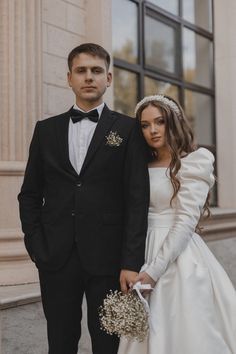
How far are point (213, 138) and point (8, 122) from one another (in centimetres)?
502

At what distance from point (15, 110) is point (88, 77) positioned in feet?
6.02

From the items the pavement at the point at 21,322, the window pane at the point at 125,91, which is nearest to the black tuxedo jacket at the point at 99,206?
the pavement at the point at 21,322

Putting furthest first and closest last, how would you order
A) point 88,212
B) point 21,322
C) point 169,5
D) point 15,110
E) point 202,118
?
point 202,118 < point 169,5 < point 15,110 < point 21,322 < point 88,212

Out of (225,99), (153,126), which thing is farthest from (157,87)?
(153,126)

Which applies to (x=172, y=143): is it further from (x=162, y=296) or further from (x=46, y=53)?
(x=46, y=53)

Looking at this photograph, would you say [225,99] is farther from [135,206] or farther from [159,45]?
[135,206]

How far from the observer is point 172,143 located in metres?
2.78

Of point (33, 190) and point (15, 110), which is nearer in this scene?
point (33, 190)

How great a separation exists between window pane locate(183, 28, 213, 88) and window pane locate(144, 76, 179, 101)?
1.52 ft

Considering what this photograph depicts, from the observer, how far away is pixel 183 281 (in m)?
2.69

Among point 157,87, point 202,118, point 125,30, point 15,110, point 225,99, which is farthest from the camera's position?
point 202,118

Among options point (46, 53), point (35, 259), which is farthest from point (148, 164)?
point (46, 53)

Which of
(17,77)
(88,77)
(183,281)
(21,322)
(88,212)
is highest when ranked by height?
(17,77)

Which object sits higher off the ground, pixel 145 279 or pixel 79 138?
pixel 79 138
